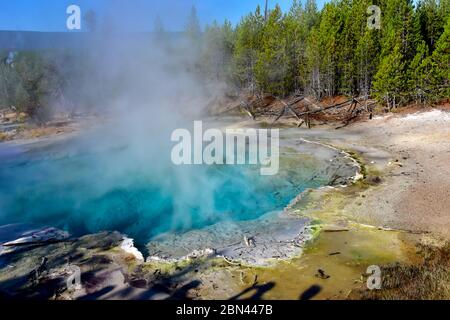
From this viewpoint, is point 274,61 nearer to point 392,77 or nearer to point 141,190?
point 392,77

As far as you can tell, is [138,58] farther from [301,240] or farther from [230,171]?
[301,240]

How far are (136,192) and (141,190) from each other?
0.19 m

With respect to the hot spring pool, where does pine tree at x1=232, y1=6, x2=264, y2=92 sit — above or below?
above

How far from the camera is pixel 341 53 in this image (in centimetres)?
2034

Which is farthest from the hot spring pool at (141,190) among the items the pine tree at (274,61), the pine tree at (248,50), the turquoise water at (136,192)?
the pine tree at (248,50)

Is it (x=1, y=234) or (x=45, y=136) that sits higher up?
(x=45, y=136)

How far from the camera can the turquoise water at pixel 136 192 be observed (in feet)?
27.4

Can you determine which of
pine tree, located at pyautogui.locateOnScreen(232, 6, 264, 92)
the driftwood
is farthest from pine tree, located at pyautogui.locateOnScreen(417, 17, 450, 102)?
pine tree, located at pyautogui.locateOnScreen(232, 6, 264, 92)

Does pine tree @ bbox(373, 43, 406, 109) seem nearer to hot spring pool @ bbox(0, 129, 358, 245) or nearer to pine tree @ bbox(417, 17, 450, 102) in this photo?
pine tree @ bbox(417, 17, 450, 102)

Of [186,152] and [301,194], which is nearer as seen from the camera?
[301,194]

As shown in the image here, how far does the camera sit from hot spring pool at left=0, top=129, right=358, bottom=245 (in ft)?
27.5

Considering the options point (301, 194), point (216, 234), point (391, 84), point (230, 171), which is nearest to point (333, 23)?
point (391, 84)

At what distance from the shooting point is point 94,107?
2566cm

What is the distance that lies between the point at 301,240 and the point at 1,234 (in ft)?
18.8
